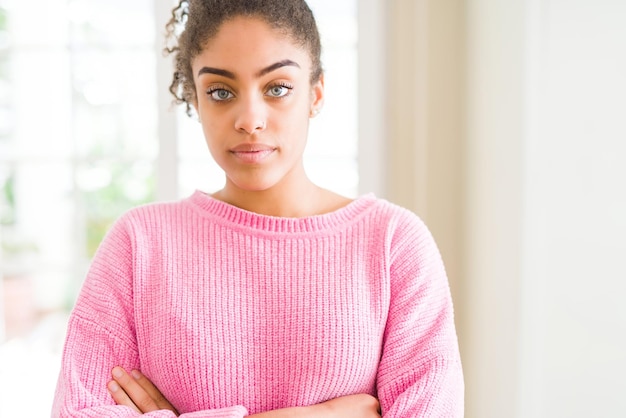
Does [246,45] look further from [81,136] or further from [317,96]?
[81,136]

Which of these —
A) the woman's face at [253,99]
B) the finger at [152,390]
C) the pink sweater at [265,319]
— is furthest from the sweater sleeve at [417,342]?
the finger at [152,390]

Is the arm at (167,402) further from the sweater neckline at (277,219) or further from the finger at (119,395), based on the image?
the sweater neckline at (277,219)

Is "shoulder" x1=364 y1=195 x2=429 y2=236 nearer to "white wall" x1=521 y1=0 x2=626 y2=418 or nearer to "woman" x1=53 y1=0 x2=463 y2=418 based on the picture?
"woman" x1=53 y1=0 x2=463 y2=418

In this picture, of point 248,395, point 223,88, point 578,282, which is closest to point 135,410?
point 248,395

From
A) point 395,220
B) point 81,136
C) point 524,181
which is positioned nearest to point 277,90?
point 395,220

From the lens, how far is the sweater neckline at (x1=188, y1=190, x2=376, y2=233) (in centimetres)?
125

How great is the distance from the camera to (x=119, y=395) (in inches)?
45.2

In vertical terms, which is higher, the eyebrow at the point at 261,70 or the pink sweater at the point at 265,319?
the eyebrow at the point at 261,70

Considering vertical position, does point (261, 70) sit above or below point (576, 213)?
above

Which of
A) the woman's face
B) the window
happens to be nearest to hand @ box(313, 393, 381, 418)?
the woman's face

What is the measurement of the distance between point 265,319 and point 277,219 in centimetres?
20

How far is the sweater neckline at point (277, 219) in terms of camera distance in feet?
4.11

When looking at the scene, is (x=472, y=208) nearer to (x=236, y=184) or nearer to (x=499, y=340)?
(x=499, y=340)

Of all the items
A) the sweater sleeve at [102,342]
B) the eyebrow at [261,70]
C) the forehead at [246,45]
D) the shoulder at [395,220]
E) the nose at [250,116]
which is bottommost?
the sweater sleeve at [102,342]
